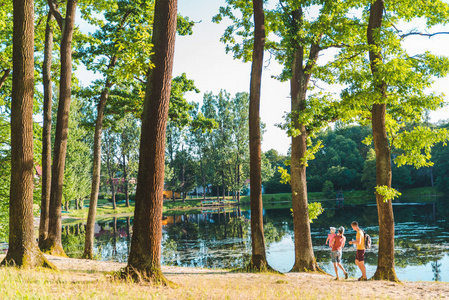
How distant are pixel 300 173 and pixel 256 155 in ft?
6.58

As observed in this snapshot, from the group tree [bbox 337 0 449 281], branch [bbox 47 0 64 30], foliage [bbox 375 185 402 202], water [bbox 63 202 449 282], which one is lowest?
water [bbox 63 202 449 282]

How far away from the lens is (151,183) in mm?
6598

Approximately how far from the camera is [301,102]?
12281mm

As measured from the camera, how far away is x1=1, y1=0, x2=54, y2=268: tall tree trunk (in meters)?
7.28

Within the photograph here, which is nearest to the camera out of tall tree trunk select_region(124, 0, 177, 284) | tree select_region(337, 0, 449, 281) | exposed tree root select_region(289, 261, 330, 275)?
tall tree trunk select_region(124, 0, 177, 284)

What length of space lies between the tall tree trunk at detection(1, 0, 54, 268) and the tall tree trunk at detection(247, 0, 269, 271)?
5.56 m

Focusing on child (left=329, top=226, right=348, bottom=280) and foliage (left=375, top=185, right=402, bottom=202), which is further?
child (left=329, top=226, right=348, bottom=280)

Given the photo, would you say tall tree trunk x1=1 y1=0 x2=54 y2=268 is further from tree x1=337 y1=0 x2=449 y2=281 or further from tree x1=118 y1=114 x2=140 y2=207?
tree x1=118 y1=114 x2=140 y2=207

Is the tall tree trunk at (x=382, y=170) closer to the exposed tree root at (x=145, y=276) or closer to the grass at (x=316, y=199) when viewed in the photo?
the exposed tree root at (x=145, y=276)

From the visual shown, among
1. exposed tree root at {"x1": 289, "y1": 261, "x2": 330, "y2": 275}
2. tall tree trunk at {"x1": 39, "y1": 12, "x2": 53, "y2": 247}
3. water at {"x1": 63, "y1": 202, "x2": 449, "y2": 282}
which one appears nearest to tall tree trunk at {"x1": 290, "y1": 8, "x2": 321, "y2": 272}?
exposed tree root at {"x1": 289, "y1": 261, "x2": 330, "y2": 275}

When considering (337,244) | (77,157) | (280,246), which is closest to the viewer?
(337,244)

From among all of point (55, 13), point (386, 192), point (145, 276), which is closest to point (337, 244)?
point (386, 192)

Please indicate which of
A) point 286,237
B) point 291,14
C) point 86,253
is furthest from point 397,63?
point 286,237

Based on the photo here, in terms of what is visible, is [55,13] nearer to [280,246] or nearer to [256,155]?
[256,155]
